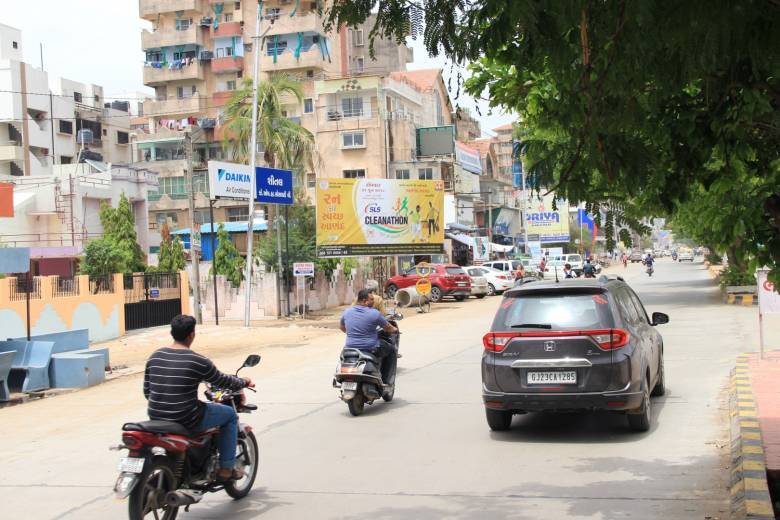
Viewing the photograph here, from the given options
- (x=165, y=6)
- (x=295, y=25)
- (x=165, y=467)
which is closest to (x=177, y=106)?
(x=165, y=6)

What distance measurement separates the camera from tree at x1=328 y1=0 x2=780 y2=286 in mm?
4375

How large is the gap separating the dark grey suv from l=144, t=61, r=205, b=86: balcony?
228 feet

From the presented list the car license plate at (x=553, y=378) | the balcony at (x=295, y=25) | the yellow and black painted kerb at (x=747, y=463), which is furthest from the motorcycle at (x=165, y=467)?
the balcony at (x=295, y=25)

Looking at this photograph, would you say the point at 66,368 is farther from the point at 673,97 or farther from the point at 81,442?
the point at 673,97

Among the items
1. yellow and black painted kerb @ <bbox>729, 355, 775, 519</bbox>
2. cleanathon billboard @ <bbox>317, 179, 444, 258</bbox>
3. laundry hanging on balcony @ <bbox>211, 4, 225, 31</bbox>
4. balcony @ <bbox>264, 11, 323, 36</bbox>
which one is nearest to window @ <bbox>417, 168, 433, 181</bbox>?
balcony @ <bbox>264, 11, 323, 36</bbox>

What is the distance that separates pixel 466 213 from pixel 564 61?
226 feet

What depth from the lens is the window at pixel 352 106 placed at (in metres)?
63.0

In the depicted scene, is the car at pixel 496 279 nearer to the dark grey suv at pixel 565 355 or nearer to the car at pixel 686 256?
the dark grey suv at pixel 565 355

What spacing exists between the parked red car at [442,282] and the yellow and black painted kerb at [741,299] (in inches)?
558

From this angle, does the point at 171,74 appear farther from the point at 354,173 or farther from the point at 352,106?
the point at 354,173

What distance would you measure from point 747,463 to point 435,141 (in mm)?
59351

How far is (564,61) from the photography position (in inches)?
197

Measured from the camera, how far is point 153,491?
20.8ft

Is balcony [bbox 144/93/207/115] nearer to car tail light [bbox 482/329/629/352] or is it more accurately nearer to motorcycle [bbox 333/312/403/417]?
motorcycle [bbox 333/312/403/417]
